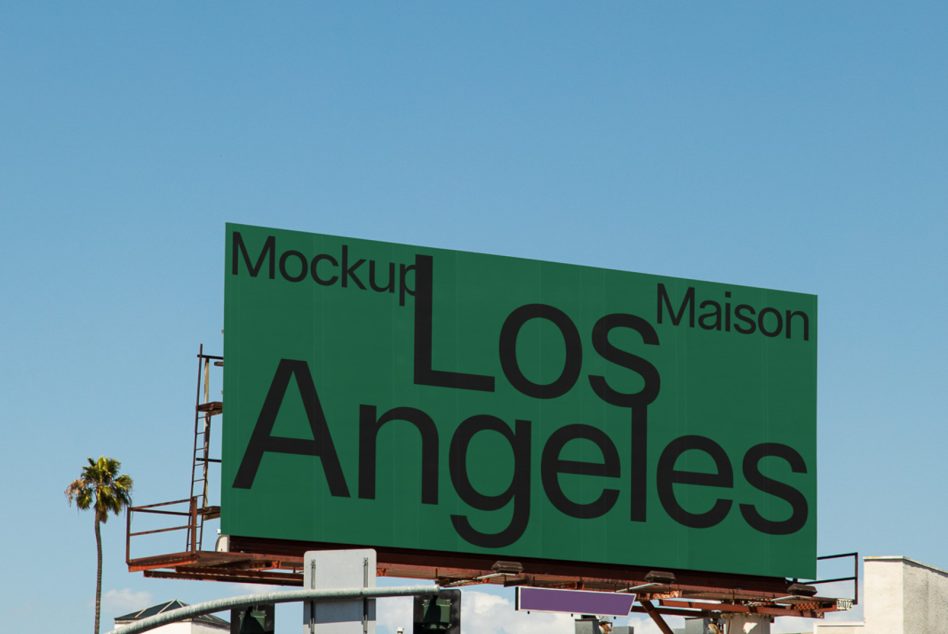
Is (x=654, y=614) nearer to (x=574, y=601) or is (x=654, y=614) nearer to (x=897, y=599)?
(x=574, y=601)

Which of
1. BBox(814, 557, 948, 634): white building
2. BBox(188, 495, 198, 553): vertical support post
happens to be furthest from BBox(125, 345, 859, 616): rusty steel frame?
BBox(814, 557, 948, 634): white building

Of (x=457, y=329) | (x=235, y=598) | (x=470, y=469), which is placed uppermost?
(x=457, y=329)

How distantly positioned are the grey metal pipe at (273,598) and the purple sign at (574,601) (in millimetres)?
14763

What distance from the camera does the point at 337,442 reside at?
30.3 metres

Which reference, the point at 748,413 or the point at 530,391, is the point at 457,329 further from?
the point at 748,413

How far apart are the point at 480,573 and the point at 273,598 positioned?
15420 mm

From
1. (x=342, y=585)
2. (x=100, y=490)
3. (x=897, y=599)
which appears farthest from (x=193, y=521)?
(x=100, y=490)

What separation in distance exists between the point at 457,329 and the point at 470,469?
2.56 metres

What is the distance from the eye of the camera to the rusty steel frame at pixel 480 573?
29.8 meters

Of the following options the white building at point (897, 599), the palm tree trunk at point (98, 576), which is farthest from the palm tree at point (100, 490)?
the white building at point (897, 599)

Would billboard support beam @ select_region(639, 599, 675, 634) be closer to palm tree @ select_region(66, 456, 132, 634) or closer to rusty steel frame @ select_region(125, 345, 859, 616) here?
rusty steel frame @ select_region(125, 345, 859, 616)

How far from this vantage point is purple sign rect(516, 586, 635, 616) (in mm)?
31141

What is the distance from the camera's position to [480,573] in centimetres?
3134

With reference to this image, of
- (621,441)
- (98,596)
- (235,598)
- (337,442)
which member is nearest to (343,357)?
(337,442)
